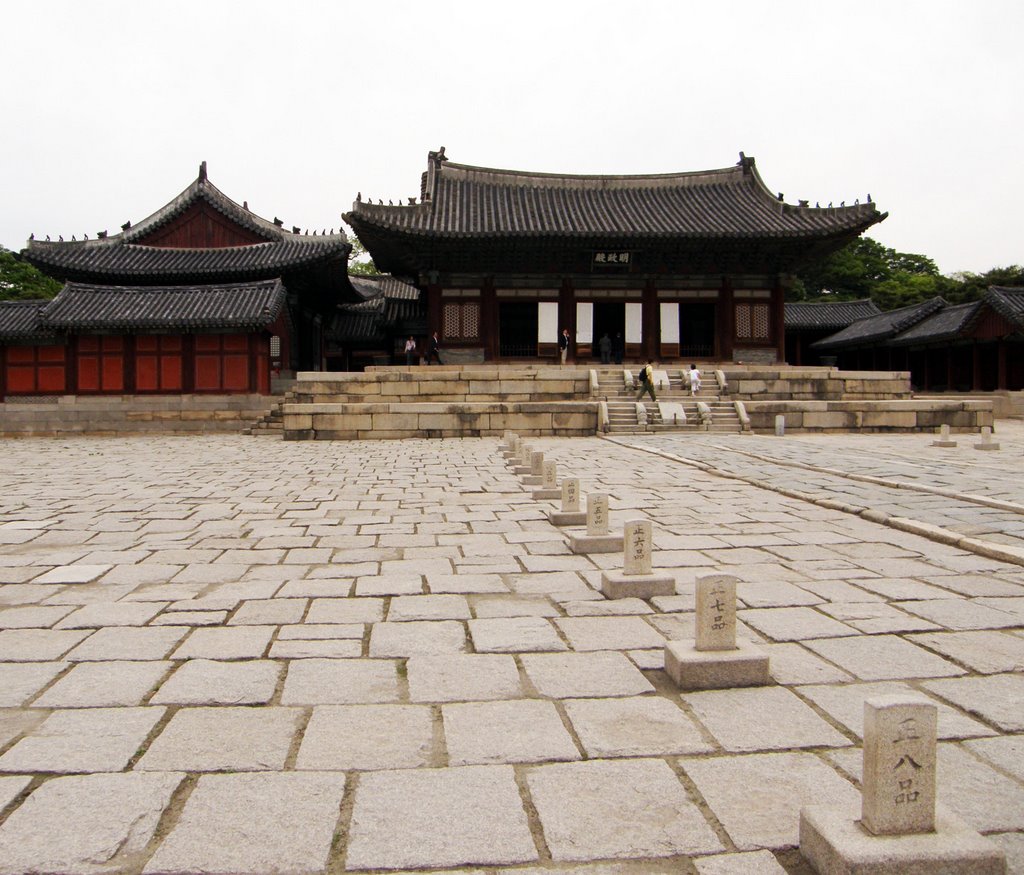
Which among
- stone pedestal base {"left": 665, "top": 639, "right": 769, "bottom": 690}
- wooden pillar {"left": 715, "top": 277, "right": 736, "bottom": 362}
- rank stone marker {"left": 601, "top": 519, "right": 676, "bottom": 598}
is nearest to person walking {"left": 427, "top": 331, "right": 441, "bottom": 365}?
wooden pillar {"left": 715, "top": 277, "right": 736, "bottom": 362}

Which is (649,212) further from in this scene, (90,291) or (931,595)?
(931,595)

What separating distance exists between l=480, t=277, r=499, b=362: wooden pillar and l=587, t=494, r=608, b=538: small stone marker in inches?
775

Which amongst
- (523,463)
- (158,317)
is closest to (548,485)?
(523,463)

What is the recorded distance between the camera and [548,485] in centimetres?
812

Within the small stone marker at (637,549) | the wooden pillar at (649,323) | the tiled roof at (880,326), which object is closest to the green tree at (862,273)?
the tiled roof at (880,326)

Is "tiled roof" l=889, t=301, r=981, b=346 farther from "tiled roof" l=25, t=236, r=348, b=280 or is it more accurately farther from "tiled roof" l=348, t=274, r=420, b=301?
"tiled roof" l=25, t=236, r=348, b=280

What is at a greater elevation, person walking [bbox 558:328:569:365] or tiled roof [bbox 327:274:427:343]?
tiled roof [bbox 327:274:427:343]

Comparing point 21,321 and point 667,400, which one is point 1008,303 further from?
point 21,321

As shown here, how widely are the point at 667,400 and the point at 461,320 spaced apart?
837 cm

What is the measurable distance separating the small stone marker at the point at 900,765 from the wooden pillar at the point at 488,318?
23.4 metres

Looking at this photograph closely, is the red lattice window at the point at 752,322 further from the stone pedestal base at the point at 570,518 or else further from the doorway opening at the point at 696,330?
the stone pedestal base at the point at 570,518

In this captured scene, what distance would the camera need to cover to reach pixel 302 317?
29031 millimetres

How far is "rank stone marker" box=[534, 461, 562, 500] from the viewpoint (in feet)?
25.9

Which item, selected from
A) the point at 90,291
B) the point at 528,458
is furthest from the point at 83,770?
the point at 90,291
